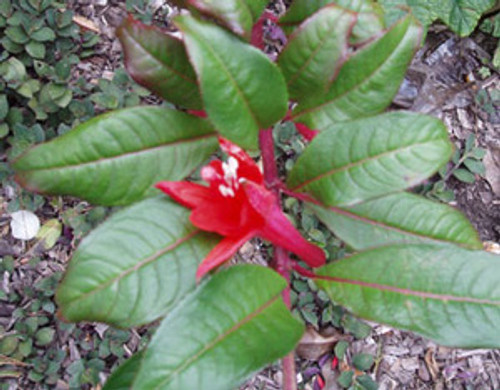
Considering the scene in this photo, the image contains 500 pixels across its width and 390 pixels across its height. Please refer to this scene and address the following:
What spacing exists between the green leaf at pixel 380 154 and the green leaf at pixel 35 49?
47.2 inches

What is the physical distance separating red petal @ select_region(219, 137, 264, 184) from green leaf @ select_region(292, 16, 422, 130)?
0.58 feet

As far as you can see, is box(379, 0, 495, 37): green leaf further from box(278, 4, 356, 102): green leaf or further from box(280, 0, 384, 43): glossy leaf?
box(278, 4, 356, 102): green leaf

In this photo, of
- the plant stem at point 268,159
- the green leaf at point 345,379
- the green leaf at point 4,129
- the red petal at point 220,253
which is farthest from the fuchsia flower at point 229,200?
the green leaf at point 4,129

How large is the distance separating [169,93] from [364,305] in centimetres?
49

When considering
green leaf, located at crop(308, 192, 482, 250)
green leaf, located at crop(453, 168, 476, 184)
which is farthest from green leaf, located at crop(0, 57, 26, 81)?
green leaf, located at crop(453, 168, 476, 184)

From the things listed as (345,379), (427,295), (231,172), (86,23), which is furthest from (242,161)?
(86,23)

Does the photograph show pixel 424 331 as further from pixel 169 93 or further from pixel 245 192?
pixel 169 93

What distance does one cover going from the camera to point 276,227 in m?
0.95

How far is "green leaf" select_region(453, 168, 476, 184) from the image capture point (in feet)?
6.14

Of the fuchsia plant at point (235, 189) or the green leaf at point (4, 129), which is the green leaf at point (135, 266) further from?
the green leaf at point (4, 129)

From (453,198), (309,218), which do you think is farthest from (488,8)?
(309,218)

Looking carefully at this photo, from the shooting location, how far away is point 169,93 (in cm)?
99

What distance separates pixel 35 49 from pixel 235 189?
3.85 ft

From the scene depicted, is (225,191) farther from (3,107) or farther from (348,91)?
(3,107)
